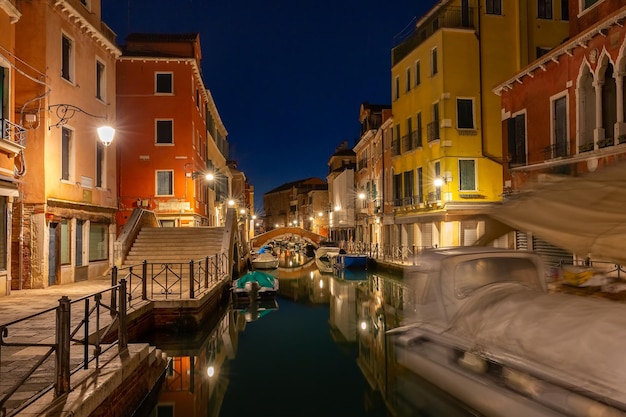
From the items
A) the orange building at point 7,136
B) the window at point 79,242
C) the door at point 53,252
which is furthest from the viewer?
the window at point 79,242

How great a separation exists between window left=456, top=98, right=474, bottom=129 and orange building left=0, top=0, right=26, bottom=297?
60.9ft

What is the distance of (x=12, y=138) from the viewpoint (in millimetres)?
13000

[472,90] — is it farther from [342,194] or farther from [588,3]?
[342,194]

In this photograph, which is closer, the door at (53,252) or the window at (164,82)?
the door at (53,252)

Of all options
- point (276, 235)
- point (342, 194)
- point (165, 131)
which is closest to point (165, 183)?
point (165, 131)

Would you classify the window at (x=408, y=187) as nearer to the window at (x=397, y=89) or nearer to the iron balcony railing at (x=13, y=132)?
the window at (x=397, y=89)

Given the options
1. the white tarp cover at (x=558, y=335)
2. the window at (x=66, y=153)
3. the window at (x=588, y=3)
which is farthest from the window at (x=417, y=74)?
the white tarp cover at (x=558, y=335)

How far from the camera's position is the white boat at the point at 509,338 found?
4.78 meters

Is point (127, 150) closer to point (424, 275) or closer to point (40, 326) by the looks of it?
point (40, 326)

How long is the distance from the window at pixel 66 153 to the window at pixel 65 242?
1.42 m

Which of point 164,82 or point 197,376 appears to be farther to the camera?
point 164,82

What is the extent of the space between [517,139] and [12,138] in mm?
15795

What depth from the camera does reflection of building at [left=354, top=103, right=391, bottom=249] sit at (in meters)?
35.8

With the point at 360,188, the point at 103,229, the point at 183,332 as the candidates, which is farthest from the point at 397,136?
the point at 183,332
